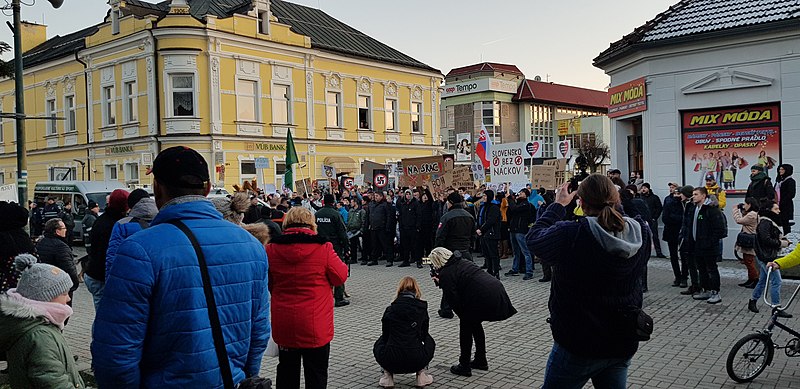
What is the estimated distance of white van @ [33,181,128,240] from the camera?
23.5 m

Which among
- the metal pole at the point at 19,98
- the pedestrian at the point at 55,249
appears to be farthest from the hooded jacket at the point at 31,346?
the metal pole at the point at 19,98

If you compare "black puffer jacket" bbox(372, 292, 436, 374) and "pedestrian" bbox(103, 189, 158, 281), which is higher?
"pedestrian" bbox(103, 189, 158, 281)

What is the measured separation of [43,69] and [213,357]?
138 ft

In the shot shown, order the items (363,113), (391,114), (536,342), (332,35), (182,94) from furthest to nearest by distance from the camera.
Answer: (391,114) → (363,113) → (332,35) → (182,94) → (536,342)

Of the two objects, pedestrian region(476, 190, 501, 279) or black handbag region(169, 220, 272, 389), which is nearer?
black handbag region(169, 220, 272, 389)

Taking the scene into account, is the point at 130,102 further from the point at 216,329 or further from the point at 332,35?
the point at 216,329

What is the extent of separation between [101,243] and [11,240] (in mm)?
828

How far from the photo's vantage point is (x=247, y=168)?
3322 cm

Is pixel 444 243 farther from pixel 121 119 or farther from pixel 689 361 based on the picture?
pixel 121 119

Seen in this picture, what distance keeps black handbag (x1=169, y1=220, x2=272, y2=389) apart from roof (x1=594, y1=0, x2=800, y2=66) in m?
15.0

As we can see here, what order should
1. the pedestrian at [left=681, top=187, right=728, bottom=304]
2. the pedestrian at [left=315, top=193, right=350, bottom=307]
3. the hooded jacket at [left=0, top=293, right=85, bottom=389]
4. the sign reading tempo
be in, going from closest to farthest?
1. the hooded jacket at [left=0, top=293, right=85, bottom=389]
2. the pedestrian at [left=681, top=187, right=728, bottom=304]
3. the pedestrian at [left=315, top=193, right=350, bottom=307]
4. the sign reading tempo

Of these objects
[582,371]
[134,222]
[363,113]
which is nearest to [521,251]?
[134,222]

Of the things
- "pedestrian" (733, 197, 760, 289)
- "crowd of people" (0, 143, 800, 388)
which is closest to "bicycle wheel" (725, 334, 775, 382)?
"crowd of people" (0, 143, 800, 388)

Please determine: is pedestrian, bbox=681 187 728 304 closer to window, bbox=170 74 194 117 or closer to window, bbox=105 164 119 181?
window, bbox=170 74 194 117
